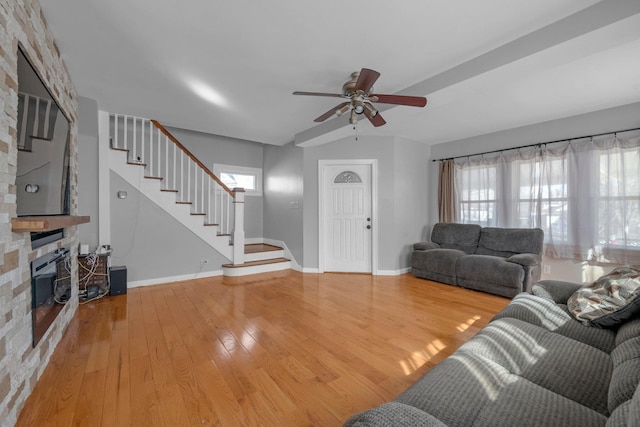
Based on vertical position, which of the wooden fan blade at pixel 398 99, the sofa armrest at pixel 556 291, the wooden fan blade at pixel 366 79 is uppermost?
the wooden fan blade at pixel 366 79

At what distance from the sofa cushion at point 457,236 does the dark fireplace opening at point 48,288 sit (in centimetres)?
504

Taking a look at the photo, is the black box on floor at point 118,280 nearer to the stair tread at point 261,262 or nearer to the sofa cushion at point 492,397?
the stair tread at point 261,262

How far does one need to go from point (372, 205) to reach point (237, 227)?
7.91 feet

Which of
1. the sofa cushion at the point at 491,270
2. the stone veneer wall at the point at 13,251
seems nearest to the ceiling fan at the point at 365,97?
the stone veneer wall at the point at 13,251

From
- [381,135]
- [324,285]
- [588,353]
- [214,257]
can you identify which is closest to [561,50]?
[588,353]

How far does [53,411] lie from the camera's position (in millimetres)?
1510

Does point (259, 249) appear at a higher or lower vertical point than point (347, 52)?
lower

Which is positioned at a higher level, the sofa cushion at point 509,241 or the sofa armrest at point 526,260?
the sofa cushion at point 509,241

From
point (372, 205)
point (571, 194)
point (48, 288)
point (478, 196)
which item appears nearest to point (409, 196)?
point (372, 205)

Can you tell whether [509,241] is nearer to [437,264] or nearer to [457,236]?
[457,236]

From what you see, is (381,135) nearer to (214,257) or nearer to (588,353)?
(214,257)

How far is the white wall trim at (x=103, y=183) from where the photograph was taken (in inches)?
141

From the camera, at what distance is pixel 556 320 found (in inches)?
68.1

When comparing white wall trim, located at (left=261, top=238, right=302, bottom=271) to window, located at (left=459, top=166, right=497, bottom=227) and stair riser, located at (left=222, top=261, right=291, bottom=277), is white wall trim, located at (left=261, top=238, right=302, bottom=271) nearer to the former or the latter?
stair riser, located at (left=222, top=261, right=291, bottom=277)
